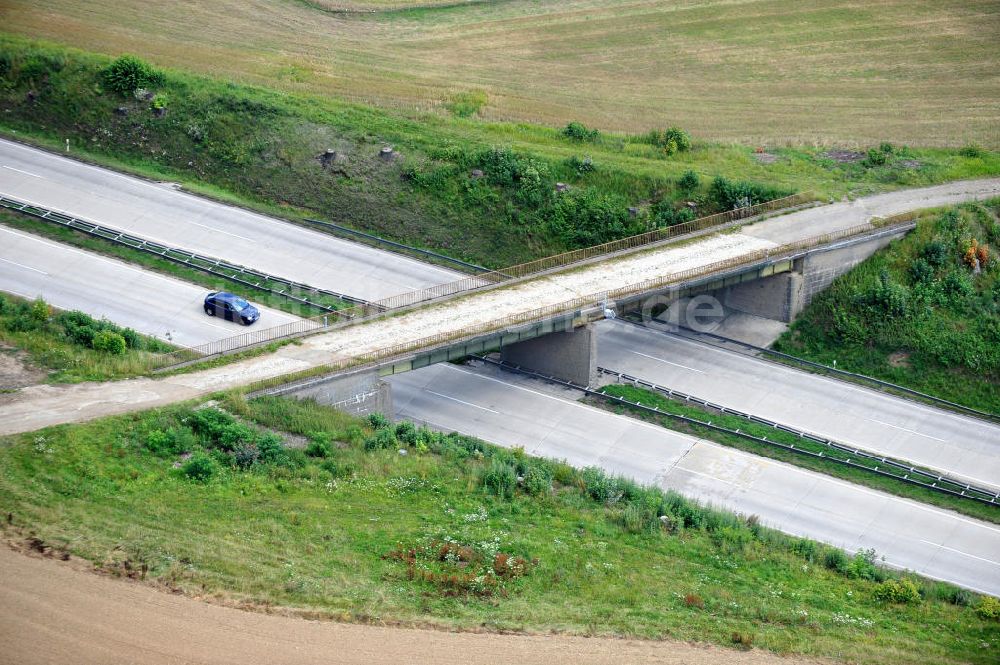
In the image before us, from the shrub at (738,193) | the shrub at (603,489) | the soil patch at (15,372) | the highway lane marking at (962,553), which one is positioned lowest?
the highway lane marking at (962,553)

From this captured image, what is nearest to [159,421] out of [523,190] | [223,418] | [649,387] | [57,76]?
[223,418]

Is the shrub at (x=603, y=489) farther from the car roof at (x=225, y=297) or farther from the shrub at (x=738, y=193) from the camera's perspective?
the shrub at (x=738, y=193)

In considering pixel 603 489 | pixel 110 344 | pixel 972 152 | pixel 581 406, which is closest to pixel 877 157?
pixel 972 152

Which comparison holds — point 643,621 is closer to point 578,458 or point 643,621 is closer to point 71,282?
point 578,458

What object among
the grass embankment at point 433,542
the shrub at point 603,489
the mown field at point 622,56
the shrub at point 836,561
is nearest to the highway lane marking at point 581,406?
the grass embankment at point 433,542

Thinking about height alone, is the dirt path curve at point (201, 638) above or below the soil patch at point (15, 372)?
below

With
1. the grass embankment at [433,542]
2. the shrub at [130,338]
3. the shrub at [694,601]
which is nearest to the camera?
the grass embankment at [433,542]

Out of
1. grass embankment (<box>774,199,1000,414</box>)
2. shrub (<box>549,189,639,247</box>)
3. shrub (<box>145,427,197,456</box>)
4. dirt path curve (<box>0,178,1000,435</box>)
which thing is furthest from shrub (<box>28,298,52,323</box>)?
grass embankment (<box>774,199,1000,414</box>)
